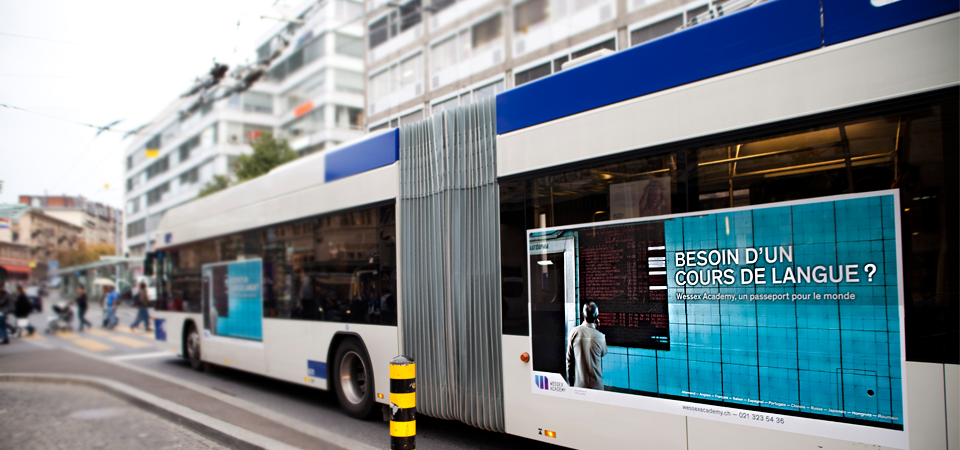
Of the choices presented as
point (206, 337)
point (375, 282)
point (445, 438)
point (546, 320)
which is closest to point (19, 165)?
point (206, 337)

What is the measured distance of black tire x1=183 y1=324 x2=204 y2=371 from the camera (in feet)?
34.5

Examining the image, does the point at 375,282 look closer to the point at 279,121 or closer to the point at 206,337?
the point at 206,337

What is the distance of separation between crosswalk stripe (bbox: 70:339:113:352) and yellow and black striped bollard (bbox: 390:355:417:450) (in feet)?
46.4

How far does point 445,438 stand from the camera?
5.66 metres

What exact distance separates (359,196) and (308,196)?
4.26 feet

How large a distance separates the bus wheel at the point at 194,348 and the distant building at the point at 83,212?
3048 millimetres

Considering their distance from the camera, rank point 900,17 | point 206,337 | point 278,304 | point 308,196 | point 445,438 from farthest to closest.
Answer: point 206,337, point 278,304, point 308,196, point 445,438, point 900,17

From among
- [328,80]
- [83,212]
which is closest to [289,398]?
[83,212]

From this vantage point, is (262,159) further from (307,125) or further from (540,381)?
(540,381)

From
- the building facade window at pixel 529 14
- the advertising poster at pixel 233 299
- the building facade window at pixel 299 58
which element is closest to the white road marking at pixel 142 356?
the advertising poster at pixel 233 299

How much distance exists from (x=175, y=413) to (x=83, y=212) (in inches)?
254

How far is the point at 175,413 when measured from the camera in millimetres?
6605

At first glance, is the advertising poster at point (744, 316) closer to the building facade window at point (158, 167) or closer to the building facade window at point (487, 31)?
the building facade window at point (487, 31)

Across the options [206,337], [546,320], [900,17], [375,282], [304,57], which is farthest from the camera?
[304,57]
